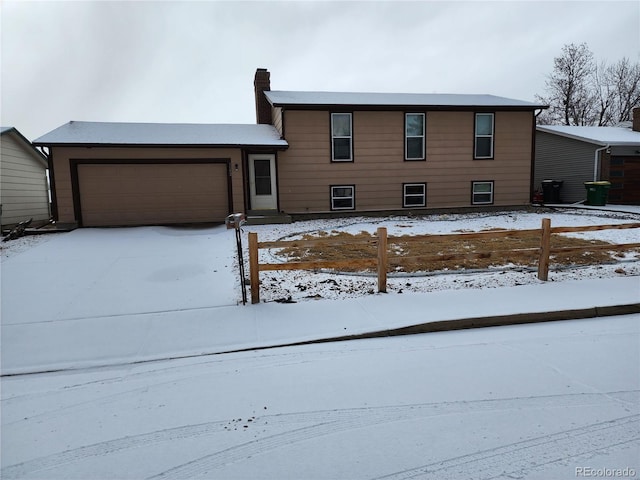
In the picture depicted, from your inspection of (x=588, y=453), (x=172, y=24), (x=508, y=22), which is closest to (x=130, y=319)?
(x=588, y=453)

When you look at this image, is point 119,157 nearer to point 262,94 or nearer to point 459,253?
point 262,94

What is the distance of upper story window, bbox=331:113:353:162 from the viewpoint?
14.5 m

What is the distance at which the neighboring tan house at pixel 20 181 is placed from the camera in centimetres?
1441

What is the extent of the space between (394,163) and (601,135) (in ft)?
38.0

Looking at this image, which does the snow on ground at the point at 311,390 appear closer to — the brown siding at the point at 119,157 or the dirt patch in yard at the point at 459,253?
the dirt patch in yard at the point at 459,253

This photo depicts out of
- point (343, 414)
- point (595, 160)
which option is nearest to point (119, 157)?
point (343, 414)

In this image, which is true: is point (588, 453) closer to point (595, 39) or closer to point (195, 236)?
point (195, 236)

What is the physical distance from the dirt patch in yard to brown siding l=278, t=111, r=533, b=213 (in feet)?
15.5

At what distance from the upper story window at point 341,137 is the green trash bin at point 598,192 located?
10664mm

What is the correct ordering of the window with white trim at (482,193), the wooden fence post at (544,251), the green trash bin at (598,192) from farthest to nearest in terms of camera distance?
the green trash bin at (598,192), the window with white trim at (482,193), the wooden fence post at (544,251)

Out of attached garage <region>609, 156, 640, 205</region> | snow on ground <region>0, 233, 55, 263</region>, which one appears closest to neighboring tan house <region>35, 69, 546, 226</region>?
snow on ground <region>0, 233, 55, 263</region>

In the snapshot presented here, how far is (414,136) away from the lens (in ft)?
49.5

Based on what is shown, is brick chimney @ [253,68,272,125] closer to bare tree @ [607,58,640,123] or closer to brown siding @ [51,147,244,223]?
brown siding @ [51,147,244,223]

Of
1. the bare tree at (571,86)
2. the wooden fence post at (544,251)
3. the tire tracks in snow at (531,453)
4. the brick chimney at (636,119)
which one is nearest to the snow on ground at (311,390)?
the tire tracks in snow at (531,453)
